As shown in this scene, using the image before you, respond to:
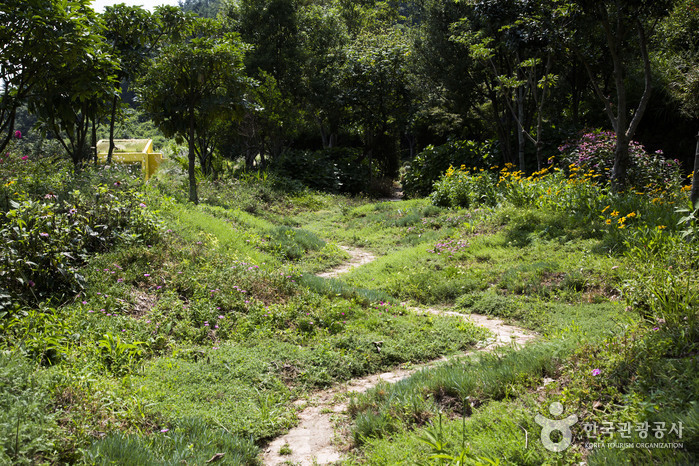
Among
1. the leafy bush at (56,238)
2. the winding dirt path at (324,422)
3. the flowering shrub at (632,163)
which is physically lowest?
the winding dirt path at (324,422)

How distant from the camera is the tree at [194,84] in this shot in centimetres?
1075

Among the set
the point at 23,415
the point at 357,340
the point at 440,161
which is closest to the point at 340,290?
the point at 357,340

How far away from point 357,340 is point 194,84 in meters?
9.05

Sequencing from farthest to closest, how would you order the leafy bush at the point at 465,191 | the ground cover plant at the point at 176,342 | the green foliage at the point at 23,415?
the leafy bush at the point at 465,191, the ground cover plant at the point at 176,342, the green foliage at the point at 23,415

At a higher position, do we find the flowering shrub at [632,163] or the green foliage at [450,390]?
the flowering shrub at [632,163]

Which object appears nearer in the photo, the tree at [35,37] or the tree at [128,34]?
the tree at [35,37]

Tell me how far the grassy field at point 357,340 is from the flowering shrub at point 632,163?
7.42 feet

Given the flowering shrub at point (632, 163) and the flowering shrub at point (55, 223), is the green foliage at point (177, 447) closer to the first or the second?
the flowering shrub at point (55, 223)

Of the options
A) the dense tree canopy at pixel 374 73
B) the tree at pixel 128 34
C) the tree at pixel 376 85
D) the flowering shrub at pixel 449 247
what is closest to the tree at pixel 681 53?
the dense tree canopy at pixel 374 73

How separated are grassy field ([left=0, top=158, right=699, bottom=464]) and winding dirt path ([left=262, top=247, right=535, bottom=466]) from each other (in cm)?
12

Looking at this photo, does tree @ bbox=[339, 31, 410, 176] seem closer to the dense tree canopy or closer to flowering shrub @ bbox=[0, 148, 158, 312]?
the dense tree canopy

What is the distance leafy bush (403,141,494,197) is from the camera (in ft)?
50.8

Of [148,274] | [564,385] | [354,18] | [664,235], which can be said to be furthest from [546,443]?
[354,18]

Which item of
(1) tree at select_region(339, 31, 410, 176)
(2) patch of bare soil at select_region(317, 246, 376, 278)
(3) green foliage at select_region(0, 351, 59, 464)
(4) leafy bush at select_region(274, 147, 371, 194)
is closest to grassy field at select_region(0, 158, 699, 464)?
(3) green foliage at select_region(0, 351, 59, 464)
